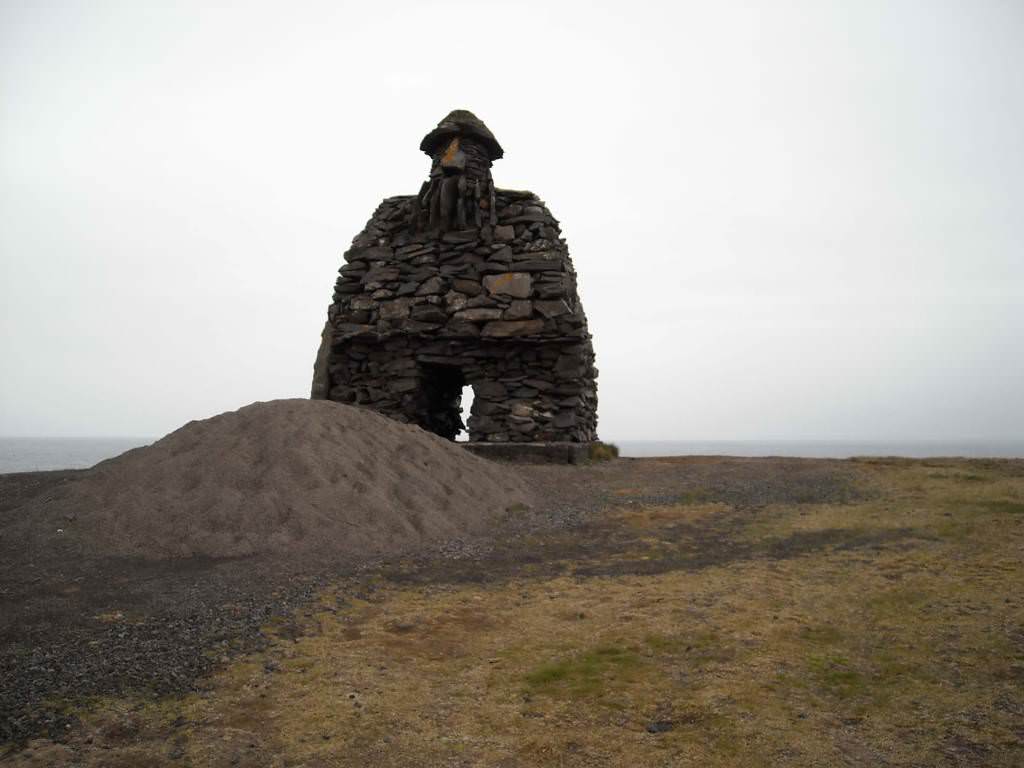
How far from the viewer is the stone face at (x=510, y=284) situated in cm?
1235

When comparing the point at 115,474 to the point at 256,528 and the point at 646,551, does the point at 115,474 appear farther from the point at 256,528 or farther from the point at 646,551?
the point at 646,551

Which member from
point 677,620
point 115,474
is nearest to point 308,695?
point 677,620

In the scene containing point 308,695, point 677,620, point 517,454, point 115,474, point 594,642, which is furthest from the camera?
point 517,454

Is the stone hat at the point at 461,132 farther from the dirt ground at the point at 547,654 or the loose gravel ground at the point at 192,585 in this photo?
the dirt ground at the point at 547,654

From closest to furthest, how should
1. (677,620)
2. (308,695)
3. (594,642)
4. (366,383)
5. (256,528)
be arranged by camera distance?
(308,695) < (594,642) < (677,620) < (256,528) < (366,383)

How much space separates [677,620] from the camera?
3854 millimetres

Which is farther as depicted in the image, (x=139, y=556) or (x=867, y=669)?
(x=139, y=556)

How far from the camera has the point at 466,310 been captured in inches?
494

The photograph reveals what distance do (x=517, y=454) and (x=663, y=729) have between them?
29.9 ft

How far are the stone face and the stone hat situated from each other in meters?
3.00

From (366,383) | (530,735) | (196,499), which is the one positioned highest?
(366,383)

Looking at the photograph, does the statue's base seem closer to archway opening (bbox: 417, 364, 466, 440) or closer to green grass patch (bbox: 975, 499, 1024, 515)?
archway opening (bbox: 417, 364, 466, 440)

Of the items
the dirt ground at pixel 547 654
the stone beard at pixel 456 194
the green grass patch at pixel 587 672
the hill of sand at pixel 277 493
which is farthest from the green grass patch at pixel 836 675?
the stone beard at pixel 456 194

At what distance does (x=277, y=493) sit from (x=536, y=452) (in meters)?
5.89
